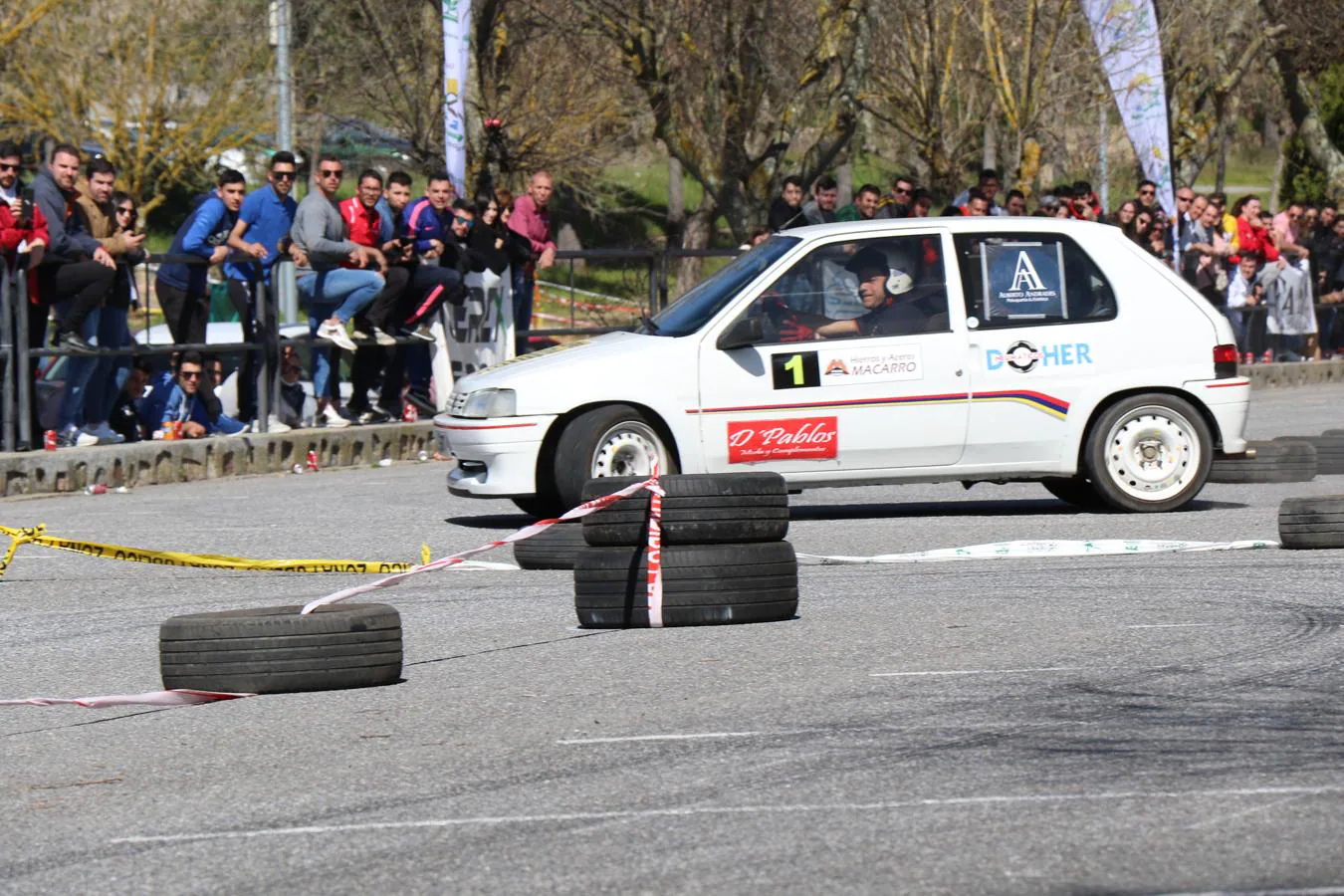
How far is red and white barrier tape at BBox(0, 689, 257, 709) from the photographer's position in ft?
23.9

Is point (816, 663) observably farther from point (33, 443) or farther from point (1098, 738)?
point (33, 443)

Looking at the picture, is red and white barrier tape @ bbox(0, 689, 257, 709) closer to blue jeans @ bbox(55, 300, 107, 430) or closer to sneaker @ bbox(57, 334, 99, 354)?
sneaker @ bbox(57, 334, 99, 354)

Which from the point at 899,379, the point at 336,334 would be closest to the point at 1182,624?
the point at 899,379

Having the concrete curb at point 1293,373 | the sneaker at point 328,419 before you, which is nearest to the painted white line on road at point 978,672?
the sneaker at point 328,419

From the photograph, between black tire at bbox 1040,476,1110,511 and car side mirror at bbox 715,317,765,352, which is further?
black tire at bbox 1040,476,1110,511

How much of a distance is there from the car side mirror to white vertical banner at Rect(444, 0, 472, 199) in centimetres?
749

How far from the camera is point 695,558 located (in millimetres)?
8609

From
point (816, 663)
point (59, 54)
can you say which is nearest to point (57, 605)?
point (816, 663)

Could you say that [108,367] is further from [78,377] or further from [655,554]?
[655,554]

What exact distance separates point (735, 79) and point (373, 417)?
9.32 m


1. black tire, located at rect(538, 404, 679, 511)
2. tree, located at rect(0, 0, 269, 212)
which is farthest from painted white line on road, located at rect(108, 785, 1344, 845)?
tree, located at rect(0, 0, 269, 212)

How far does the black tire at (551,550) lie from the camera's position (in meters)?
10.8

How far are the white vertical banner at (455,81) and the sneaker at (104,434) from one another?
4.78 metres

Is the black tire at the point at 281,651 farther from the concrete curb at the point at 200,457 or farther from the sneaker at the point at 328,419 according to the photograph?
the sneaker at the point at 328,419
